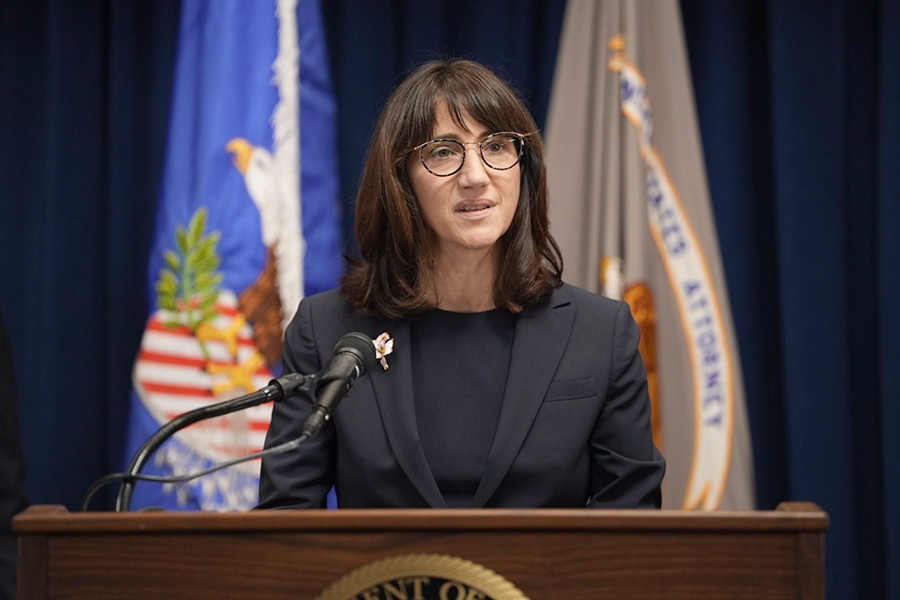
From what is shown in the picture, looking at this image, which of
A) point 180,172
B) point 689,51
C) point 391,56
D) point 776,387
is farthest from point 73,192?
point 776,387

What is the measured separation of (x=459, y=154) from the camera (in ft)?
6.04

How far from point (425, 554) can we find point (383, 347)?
667 mm

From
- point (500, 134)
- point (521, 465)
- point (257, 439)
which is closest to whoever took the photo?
point (521, 465)

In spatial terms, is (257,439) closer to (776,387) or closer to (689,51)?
(776,387)

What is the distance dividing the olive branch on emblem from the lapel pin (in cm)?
129

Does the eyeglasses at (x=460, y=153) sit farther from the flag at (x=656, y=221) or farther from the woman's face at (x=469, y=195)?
the flag at (x=656, y=221)

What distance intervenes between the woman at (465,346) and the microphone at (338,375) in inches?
13.4

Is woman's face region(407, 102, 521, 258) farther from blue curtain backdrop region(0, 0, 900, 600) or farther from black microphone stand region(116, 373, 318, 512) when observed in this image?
blue curtain backdrop region(0, 0, 900, 600)

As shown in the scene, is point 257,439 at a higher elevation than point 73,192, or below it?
below

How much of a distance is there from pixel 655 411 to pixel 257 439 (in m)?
1.27

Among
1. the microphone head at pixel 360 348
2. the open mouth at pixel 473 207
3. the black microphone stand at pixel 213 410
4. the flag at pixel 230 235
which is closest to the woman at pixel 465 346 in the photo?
the open mouth at pixel 473 207

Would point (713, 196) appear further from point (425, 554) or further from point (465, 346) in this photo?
point (425, 554)

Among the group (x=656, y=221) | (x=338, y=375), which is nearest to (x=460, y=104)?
(x=338, y=375)

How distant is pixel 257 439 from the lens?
2.89 metres
